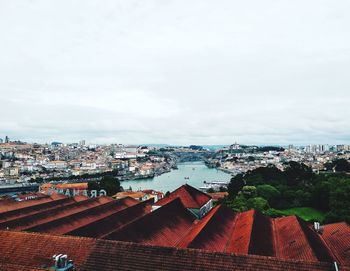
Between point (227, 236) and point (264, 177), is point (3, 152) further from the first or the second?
point (227, 236)

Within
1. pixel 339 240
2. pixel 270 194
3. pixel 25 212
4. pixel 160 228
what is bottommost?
pixel 270 194

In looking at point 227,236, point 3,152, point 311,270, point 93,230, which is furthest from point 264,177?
point 3,152

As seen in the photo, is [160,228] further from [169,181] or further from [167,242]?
[169,181]

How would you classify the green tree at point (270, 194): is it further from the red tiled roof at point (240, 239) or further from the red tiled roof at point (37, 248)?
the red tiled roof at point (37, 248)

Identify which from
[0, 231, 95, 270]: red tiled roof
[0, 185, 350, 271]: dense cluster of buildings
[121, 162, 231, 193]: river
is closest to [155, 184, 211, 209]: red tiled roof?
[0, 185, 350, 271]: dense cluster of buildings

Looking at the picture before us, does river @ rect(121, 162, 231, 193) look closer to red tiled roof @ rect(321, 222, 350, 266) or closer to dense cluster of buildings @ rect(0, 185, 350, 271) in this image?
dense cluster of buildings @ rect(0, 185, 350, 271)

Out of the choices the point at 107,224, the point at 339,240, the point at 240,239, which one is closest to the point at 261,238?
the point at 240,239
